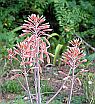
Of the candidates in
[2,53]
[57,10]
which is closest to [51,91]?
[2,53]

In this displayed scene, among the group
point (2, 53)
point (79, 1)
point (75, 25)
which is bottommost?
point (2, 53)

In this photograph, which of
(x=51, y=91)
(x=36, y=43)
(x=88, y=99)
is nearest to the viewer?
(x=36, y=43)

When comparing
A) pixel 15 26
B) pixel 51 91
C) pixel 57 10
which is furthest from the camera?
pixel 15 26

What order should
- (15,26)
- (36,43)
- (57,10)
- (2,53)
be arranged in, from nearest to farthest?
1. (36,43)
2. (2,53)
3. (57,10)
4. (15,26)

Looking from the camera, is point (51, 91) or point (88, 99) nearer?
point (88, 99)

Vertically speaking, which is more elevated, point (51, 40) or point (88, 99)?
point (51, 40)

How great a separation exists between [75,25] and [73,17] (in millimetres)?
180

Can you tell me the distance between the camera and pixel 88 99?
416 centimetres

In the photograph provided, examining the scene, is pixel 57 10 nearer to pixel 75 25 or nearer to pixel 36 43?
pixel 75 25

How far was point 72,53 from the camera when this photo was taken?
2.43 m

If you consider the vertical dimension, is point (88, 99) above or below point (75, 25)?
below

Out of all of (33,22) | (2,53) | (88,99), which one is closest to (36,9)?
(2,53)

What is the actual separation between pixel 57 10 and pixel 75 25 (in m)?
0.43

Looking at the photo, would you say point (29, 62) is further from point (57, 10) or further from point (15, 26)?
point (15, 26)
